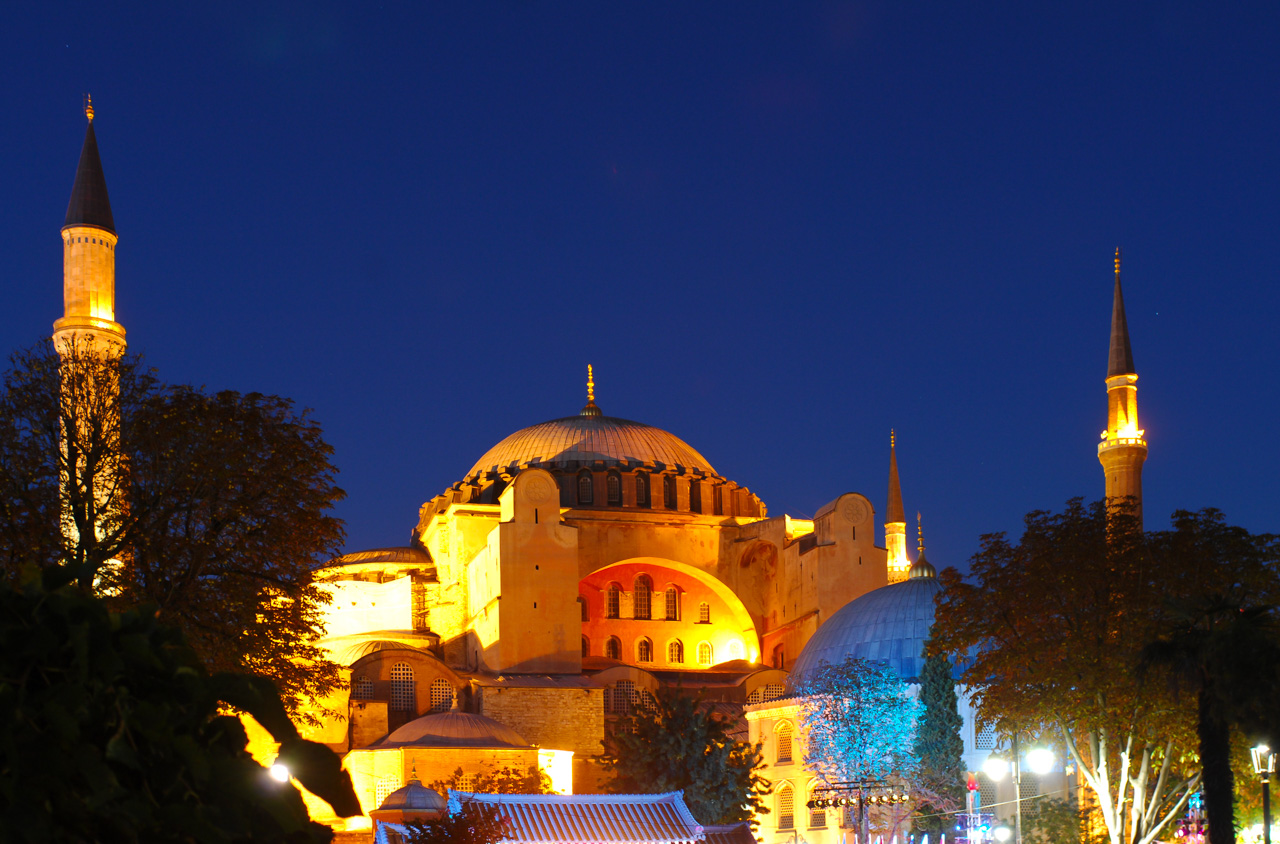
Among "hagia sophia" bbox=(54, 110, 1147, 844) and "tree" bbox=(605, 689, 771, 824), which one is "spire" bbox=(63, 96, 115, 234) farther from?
"tree" bbox=(605, 689, 771, 824)

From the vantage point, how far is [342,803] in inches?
114

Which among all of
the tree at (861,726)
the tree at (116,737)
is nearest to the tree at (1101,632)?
the tree at (861,726)

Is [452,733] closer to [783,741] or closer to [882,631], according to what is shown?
[783,741]

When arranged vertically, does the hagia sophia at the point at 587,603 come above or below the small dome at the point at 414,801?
above

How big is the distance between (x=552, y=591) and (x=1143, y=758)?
2061 centimetres

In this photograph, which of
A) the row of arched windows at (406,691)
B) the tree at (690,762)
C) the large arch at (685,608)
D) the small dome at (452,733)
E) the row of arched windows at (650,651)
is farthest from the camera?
the large arch at (685,608)

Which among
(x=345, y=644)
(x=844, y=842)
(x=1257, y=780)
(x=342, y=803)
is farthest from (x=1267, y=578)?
(x=345, y=644)

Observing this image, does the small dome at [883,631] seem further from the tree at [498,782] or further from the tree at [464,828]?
the tree at [464,828]

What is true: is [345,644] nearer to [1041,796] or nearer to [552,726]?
[552,726]

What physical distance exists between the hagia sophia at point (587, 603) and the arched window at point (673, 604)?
0.05 metres

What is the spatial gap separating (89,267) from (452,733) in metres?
13.9

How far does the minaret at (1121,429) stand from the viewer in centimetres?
3472

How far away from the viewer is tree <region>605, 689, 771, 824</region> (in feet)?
111

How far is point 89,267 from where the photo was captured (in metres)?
29.0
